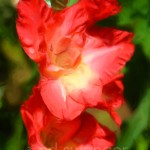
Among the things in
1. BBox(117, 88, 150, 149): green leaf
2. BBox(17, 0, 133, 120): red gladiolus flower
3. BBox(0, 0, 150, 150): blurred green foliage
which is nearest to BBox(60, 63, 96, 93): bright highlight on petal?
BBox(17, 0, 133, 120): red gladiolus flower

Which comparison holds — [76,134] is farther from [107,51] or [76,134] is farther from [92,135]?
[107,51]

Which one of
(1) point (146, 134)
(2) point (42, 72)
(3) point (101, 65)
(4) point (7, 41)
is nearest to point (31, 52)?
(2) point (42, 72)

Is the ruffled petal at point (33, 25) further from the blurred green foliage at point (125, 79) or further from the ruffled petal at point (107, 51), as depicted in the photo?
the blurred green foliage at point (125, 79)

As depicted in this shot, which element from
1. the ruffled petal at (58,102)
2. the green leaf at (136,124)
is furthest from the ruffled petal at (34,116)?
the green leaf at (136,124)

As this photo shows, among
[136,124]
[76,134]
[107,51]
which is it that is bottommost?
[136,124]

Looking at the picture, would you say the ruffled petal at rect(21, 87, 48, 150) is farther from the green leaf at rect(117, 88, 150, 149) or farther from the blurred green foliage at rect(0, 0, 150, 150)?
the green leaf at rect(117, 88, 150, 149)

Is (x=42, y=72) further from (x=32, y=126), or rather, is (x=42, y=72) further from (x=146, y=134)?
(x=146, y=134)

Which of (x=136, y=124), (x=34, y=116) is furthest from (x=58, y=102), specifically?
(x=136, y=124)
